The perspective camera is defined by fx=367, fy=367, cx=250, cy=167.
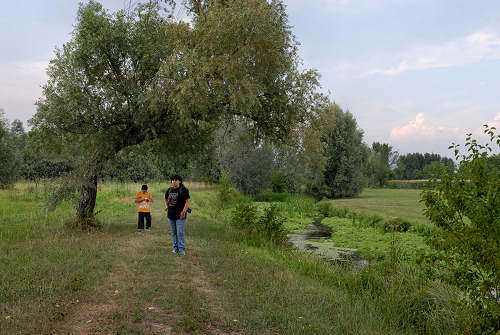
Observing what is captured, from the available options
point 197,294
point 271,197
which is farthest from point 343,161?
point 197,294

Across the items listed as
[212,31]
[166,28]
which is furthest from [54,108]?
[212,31]

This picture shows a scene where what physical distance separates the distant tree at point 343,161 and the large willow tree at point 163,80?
31.3m

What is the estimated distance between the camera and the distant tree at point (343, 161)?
147ft

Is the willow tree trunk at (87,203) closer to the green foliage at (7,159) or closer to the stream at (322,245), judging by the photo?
the stream at (322,245)

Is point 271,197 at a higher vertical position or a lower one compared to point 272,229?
lower

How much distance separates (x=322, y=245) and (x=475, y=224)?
1262cm

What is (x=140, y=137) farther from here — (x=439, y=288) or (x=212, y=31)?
(x=439, y=288)

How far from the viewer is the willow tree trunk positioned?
13.7 meters

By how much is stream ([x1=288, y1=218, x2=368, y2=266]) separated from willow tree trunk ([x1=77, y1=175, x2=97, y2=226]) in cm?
863

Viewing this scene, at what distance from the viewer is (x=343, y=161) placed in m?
44.5

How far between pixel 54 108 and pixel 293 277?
395 inches

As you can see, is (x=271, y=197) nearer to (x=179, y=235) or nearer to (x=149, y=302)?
(x=179, y=235)

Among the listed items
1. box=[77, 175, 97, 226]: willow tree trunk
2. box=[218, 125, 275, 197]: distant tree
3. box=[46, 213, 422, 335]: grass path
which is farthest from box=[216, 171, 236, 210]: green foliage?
box=[46, 213, 422, 335]: grass path

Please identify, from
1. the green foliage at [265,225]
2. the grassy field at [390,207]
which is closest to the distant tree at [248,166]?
the grassy field at [390,207]
